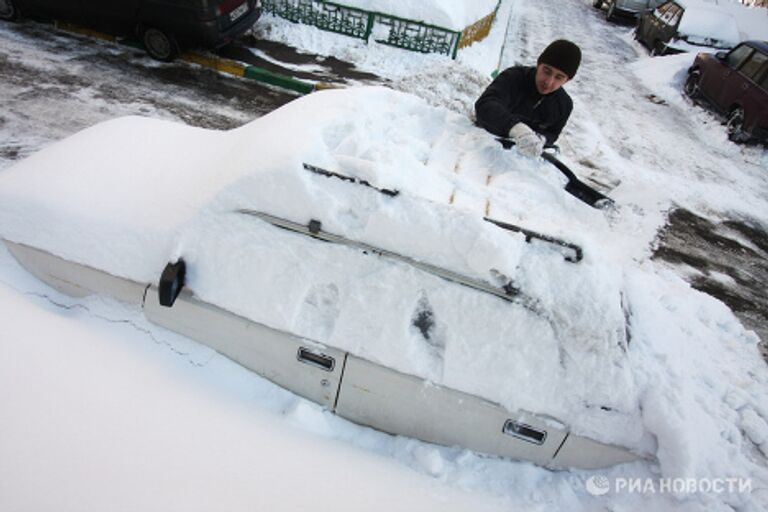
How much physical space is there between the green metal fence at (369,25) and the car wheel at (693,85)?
5.90 m

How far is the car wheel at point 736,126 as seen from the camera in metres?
8.68

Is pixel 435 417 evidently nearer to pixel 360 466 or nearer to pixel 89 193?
pixel 360 466

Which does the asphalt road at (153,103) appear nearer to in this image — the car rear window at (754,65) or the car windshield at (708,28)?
the car rear window at (754,65)

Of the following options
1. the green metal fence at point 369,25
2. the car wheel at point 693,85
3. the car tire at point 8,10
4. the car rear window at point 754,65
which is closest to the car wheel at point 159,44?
the car tire at point 8,10

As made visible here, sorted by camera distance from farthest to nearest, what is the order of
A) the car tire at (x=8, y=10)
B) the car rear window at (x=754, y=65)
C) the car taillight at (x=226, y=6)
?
the car rear window at (x=754, y=65) < the car tire at (x=8, y=10) < the car taillight at (x=226, y=6)

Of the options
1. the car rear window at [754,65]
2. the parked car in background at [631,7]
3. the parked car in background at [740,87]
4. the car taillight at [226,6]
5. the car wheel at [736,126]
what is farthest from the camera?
the parked car in background at [631,7]

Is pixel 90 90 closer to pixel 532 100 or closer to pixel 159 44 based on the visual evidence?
pixel 159 44

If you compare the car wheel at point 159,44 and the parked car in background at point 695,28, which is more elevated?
the parked car in background at point 695,28

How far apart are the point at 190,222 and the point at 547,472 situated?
2.36 metres

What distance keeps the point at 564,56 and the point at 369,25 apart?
6.45 m

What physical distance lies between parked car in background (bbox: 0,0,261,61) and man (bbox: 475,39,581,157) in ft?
16.9

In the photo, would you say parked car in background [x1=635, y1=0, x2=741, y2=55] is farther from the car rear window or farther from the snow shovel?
the snow shovel

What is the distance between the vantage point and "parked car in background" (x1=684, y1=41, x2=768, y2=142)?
835 centimetres

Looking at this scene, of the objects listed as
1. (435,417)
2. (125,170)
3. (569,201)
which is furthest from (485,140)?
(125,170)
